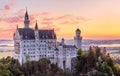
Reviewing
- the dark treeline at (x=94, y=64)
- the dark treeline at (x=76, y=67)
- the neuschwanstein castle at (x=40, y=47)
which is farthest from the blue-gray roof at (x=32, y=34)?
the dark treeline at (x=94, y=64)

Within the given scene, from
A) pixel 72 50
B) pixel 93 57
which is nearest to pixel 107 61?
pixel 93 57

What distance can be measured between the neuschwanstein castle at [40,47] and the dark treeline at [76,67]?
1.37m

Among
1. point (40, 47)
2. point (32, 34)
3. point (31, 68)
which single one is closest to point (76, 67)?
point (40, 47)

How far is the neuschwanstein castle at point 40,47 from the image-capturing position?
74.2 meters

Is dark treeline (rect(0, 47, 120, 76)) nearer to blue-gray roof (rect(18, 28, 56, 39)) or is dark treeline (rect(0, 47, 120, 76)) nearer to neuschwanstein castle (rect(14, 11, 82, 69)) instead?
neuschwanstein castle (rect(14, 11, 82, 69))

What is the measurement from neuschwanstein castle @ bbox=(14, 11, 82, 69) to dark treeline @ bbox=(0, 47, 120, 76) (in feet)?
4.51

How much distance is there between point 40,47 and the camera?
75.6 metres

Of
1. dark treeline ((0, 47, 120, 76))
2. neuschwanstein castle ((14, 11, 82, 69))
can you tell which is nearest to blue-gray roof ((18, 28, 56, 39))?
neuschwanstein castle ((14, 11, 82, 69))

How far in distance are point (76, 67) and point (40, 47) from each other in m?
9.14

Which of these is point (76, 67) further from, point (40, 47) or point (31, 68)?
point (31, 68)

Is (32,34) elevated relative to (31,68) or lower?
elevated

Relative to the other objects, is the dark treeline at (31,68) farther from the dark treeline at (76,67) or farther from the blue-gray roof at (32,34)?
the blue-gray roof at (32,34)

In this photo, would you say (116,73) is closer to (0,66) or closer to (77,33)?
(77,33)

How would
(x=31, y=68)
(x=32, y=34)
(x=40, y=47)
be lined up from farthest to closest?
1. (x=32, y=34)
2. (x=40, y=47)
3. (x=31, y=68)
